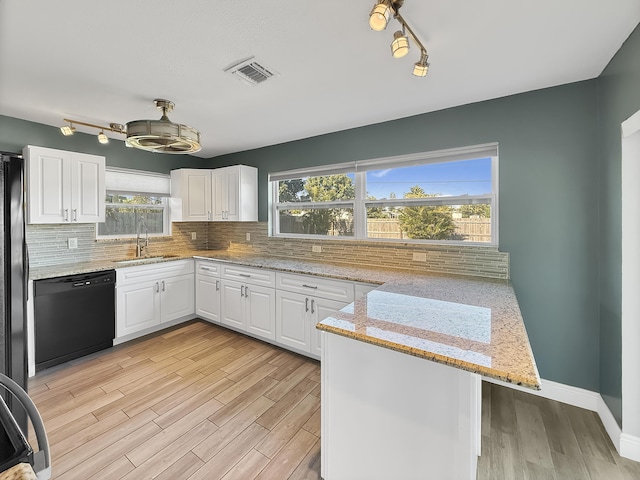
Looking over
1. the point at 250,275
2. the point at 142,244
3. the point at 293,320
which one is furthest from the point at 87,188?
the point at 293,320

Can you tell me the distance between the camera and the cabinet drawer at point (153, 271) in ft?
10.5

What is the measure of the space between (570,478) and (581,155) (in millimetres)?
2080

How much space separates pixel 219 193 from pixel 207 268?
1066 mm

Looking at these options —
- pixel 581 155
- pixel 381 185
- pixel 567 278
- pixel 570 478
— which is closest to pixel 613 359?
pixel 567 278

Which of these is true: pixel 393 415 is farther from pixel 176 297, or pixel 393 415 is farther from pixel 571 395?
pixel 176 297

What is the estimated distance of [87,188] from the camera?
315 centimetres

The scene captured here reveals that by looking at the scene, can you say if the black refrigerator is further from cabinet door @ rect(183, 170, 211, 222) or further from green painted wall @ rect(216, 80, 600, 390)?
green painted wall @ rect(216, 80, 600, 390)

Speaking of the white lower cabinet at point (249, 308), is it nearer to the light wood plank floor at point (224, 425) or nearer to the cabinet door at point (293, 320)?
the cabinet door at point (293, 320)

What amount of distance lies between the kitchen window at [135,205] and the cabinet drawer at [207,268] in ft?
2.85

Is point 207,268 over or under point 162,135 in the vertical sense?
under

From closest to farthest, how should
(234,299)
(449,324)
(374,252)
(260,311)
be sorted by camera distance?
1. (449,324)
2. (374,252)
3. (260,311)
4. (234,299)

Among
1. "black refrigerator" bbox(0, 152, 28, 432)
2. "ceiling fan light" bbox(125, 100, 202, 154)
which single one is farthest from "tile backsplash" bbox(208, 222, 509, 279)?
"black refrigerator" bbox(0, 152, 28, 432)

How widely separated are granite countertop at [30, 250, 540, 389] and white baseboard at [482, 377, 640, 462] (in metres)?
0.54

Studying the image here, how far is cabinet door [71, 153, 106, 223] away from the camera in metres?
3.06
